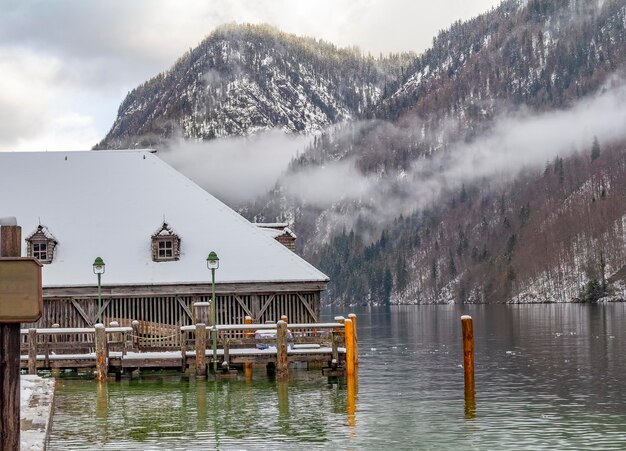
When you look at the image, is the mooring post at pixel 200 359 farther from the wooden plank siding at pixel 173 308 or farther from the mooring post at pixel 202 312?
the wooden plank siding at pixel 173 308

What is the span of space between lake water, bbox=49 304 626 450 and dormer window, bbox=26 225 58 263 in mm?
9277

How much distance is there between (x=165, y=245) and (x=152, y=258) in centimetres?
88

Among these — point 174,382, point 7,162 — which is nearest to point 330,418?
point 174,382

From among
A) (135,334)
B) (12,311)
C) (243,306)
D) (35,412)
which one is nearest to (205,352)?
(135,334)

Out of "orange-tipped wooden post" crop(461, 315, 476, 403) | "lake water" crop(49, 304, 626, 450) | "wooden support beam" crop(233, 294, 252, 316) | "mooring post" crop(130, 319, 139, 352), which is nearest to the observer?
"lake water" crop(49, 304, 626, 450)

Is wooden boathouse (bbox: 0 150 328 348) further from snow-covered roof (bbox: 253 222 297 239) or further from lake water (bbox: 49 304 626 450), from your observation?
lake water (bbox: 49 304 626 450)

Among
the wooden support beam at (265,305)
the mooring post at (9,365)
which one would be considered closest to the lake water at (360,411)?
the wooden support beam at (265,305)

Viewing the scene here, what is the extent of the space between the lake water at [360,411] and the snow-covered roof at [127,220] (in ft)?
22.3

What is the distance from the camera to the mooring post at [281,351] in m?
38.5

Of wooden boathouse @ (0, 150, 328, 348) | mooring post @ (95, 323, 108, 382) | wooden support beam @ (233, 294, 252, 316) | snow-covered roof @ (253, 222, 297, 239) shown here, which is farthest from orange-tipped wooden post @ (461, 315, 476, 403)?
snow-covered roof @ (253, 222, 297, 239)

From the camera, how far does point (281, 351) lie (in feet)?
128

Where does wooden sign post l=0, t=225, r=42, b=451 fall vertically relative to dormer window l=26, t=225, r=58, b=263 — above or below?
below

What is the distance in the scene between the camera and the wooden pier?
38.8 metres

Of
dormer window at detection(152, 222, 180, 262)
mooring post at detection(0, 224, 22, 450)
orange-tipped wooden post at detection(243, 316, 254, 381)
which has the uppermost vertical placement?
dormer window at detection(152, 222, 180, 262)
